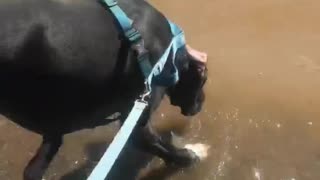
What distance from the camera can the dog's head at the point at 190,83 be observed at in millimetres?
2992

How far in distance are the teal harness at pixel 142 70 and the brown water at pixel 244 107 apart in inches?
26.7

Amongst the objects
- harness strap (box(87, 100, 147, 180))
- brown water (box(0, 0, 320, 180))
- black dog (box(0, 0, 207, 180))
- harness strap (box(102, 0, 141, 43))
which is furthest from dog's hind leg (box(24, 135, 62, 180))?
harness strap (box(87, 100, 147, 180))

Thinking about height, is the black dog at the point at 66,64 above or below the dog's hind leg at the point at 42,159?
above

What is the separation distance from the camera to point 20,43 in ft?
7.93

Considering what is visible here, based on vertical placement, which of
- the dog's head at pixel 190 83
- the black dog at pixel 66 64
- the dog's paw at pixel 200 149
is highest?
the black dog at pixel 66 64

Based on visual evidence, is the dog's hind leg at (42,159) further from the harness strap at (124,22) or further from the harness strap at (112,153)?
the harness strap at (112,153)

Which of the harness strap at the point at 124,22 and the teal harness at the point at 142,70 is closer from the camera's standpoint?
the teal harness at the point at 142,70

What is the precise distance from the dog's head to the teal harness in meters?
0.11

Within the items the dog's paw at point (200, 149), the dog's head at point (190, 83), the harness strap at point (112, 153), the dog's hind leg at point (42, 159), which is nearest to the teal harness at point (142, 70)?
the harness strap at point (112, 153)

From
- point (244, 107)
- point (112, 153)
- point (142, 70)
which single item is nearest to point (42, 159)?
point (142, 70)

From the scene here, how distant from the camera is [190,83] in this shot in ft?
10.3

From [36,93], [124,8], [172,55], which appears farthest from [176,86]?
[36,93]

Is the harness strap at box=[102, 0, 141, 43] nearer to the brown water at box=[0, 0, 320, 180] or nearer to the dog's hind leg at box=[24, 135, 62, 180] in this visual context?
the dog's hind leg at box=[24, 135, 62, 180]

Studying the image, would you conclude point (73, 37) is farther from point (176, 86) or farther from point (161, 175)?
point (161, 175)
